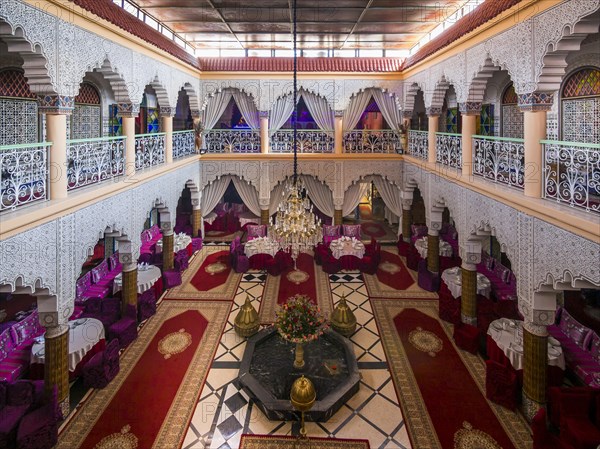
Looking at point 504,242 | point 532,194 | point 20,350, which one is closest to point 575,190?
point 532,194

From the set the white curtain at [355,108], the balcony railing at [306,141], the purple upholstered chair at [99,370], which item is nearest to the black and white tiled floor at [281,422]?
the purple upholstered chair at [99,370]

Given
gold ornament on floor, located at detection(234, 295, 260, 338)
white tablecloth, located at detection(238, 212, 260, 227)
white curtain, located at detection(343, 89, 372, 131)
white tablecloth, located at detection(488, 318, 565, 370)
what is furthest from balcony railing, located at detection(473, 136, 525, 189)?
white tablecloth, located at detection(238, 212, 260, 227)

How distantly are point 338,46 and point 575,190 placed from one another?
857cm

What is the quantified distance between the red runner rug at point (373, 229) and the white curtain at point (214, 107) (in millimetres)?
6243

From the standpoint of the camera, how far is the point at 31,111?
7.54 metres

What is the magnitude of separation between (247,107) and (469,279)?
8.43 m

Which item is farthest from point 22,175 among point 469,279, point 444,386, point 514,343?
point 469,279

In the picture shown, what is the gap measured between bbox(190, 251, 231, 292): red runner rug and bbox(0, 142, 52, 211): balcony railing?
5281 mm

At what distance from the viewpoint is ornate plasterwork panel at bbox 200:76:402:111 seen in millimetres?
12062

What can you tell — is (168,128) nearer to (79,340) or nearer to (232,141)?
(232,141)

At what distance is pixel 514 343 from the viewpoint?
6.15m

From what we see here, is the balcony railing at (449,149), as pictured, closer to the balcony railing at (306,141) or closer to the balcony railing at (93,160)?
the balcony railing at (306,141)

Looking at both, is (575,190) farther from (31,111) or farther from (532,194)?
(31,111)

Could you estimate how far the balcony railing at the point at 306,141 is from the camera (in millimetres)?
12633
